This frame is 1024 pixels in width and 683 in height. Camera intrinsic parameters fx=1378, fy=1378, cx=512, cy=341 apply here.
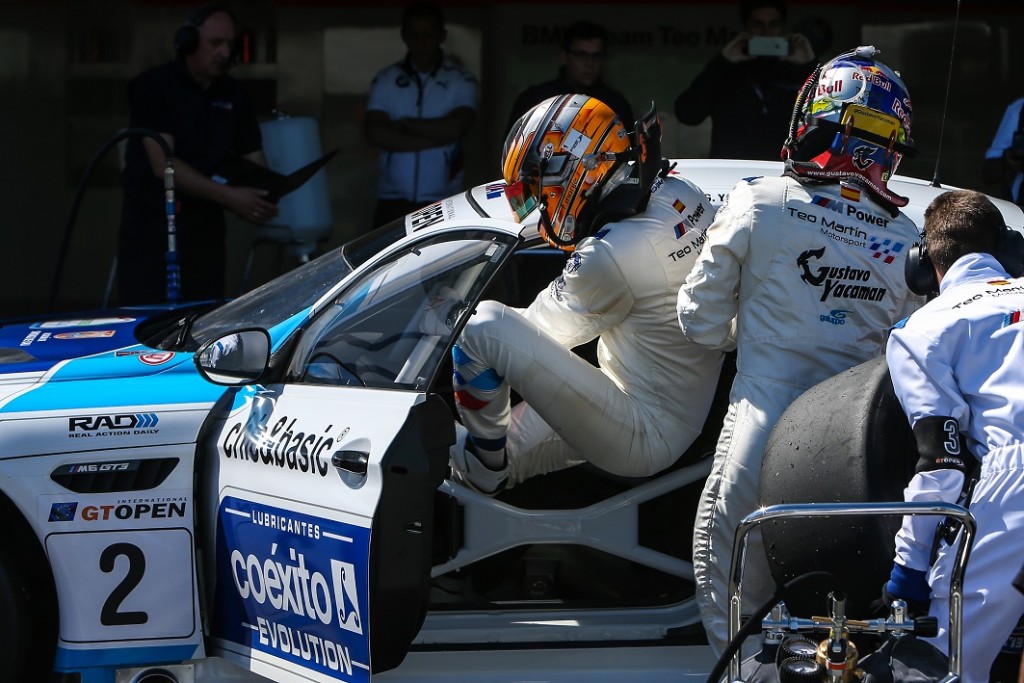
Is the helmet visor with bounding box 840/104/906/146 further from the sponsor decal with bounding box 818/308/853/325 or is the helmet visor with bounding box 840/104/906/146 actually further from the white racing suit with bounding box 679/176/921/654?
the sponsor decal with bounding box 818/308/853/325

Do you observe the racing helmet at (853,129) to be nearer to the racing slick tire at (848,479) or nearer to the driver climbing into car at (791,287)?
the driver climbing into car at (791,287)

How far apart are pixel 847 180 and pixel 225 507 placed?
1.92 meters

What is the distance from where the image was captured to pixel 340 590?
3477 millimetres

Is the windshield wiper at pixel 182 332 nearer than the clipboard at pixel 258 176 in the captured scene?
Yes

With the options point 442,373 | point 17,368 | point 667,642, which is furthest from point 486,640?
point 17,368

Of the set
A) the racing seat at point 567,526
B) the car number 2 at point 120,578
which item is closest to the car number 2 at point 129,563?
the car number 2 at point 120,578

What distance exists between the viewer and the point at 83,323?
467 centimetres

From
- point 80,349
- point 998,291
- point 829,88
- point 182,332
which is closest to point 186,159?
point 182,332

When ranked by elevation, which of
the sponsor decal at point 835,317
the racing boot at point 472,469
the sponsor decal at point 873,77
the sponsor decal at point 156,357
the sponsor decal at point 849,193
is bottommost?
the racing boot at point 472,469

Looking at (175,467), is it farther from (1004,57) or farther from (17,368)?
(1004,57)

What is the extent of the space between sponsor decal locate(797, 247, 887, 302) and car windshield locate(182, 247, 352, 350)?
139cm

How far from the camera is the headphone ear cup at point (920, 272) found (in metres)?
3.38

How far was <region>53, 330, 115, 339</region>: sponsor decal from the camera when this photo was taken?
4.40m

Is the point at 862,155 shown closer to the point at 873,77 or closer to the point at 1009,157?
the point at 873,77
